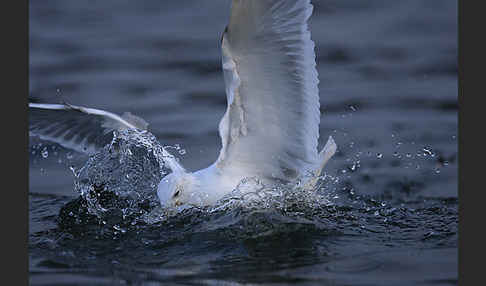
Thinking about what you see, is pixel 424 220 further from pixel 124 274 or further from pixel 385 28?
pixel 385 28

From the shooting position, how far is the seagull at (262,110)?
14.6 ft

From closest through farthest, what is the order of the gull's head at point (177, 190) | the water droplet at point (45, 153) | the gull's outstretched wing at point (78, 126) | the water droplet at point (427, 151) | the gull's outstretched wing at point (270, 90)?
the gull's outstretched wing at point (270, 90)
the gull's head at point (177, 190)
the gull's outstretched wing at point (78, 126)
the water droplet at point (427, 151)
the water droplet at point (45, 153)

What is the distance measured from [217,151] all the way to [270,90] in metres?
2.35

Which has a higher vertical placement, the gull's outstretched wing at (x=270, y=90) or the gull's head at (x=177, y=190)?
the gull's outstretched wing at (x=270, y=90)

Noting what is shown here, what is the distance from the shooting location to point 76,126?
5.91m

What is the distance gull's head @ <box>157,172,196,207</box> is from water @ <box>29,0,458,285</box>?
4.2 inches

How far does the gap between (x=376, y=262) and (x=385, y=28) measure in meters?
6.38

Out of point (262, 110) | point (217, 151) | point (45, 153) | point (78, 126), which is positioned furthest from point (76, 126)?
point (262, 110)

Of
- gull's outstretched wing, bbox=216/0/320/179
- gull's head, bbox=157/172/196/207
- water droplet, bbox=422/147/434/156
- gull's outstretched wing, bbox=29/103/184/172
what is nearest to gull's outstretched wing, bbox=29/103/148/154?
gull's outstretched wing, bbox=29/103/184/172

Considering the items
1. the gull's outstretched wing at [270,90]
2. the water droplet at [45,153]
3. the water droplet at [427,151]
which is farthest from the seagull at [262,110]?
the water droplet at [427,151]

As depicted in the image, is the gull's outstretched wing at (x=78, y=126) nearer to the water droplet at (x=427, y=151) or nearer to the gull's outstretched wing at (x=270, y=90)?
the gull's outstretched wing at (x=270, y=90)

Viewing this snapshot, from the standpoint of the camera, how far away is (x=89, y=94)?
879cm

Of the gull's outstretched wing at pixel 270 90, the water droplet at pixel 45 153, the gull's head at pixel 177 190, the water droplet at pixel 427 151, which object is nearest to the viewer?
the gull's outstretched wing at pixel 270 90

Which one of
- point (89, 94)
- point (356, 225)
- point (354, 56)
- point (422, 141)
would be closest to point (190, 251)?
point (356, 225)
